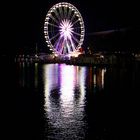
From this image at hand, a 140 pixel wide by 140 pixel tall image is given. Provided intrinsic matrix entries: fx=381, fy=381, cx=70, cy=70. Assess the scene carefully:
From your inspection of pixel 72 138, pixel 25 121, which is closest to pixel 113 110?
pixel 25 121

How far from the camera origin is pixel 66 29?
221ft

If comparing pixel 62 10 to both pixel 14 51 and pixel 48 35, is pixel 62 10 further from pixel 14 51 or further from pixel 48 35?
pixel 14 51

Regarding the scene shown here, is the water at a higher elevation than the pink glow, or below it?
below

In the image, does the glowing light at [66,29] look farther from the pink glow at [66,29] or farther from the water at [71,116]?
the water at [71,116]

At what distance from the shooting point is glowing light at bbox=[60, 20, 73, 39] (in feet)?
218

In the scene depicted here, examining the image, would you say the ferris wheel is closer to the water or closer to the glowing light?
the glowing light

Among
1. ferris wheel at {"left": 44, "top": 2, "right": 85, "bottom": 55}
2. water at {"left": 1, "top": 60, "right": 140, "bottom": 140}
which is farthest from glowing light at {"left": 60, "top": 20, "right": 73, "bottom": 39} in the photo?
water at {"left": 1, "top": 60, "right": 140, "bottom": 140}

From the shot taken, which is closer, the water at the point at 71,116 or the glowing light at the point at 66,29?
the water at the point at 71,116

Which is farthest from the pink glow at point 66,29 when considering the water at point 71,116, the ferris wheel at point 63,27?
the water at point 71,116

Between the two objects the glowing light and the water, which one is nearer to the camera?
the water

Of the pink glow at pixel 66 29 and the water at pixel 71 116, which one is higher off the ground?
the pink glow at pixel 66 29

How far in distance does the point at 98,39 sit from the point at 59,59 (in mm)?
34087

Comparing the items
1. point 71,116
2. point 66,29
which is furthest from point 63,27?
point 71,116

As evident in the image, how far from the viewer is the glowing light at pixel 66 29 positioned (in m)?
66.4
